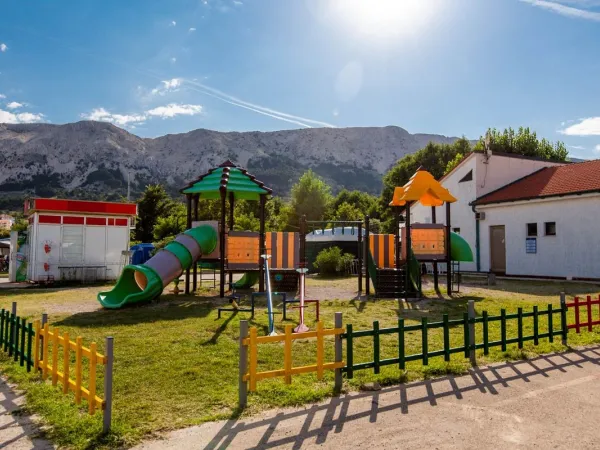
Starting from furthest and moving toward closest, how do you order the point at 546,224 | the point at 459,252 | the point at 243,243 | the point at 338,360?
the point at 546,224 → the point at 459,252 → the point at 243,243 → the point at 338,360

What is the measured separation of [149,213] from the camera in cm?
5344

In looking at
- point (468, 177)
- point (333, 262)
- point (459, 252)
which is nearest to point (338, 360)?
point (459, 252)

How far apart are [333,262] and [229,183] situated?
1152cm

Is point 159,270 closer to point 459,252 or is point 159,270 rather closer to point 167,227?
point 459,252

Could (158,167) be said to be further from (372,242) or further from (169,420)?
(169,420)

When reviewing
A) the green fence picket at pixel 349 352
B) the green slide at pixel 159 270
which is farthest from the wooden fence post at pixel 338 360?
the green slide at pixel 159 270

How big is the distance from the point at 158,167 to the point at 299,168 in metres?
51.1

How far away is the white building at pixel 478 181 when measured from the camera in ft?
84.1

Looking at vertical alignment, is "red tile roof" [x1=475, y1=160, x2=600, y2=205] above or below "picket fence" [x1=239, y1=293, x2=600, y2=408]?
above

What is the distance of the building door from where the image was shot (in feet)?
79.4

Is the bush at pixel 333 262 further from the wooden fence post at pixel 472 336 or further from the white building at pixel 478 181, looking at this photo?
the wooden fence post at pixel 472 336

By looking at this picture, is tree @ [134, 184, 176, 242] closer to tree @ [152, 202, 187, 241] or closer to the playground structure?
tree @ [152, 202, 187, 241]

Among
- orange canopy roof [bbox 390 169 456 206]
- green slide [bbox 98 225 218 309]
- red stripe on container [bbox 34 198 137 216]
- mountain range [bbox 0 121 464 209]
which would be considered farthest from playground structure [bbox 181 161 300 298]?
mountain range [bbox 0 121 464 209]

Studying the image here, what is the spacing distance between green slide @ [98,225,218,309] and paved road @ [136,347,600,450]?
9552mm
